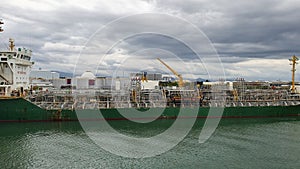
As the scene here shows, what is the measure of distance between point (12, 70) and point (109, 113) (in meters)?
10.5

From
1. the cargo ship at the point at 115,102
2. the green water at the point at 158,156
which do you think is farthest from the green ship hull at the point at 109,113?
the green water at the point at 158,156

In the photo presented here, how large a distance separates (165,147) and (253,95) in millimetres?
23185

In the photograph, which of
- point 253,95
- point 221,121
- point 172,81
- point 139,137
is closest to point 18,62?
point 139,137

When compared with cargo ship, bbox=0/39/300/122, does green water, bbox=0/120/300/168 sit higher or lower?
→ lower

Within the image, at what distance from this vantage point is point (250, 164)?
44.2ft

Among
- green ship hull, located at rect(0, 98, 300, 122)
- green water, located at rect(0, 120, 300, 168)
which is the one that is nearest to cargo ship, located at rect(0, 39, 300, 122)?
green ship hull, located at rect(0, 98, 300, 122)

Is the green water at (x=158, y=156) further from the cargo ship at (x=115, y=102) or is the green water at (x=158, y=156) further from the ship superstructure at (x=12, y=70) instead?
the ship superstructure at (x=12, y=70)

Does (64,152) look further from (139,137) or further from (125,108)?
(125,108)

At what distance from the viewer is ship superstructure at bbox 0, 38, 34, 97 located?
24.5 metres

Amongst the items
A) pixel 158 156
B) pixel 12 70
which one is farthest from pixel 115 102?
pixel 158 156

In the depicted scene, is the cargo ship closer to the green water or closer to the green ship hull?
the green ship hull

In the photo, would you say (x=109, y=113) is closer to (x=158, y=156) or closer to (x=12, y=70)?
(x=12, y=70)

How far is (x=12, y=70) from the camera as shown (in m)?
25.0

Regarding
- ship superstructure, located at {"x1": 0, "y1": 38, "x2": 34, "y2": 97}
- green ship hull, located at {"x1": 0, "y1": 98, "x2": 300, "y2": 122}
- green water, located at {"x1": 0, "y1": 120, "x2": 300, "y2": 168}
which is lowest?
green water, located at {"x1": 0, "y1": 120, "x2": 300, "y2": 168}
